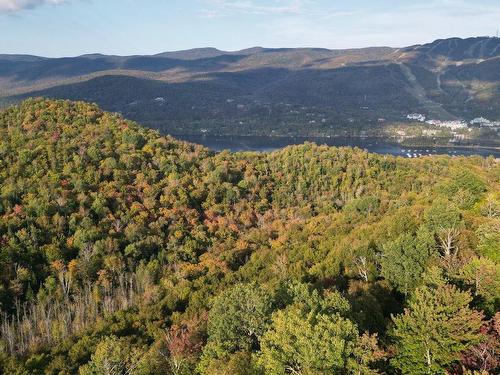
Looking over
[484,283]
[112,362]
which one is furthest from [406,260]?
[112,362]

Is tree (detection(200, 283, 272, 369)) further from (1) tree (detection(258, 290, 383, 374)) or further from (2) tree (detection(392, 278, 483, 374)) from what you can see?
(2) tree (detection(392, 278, 483, 374))

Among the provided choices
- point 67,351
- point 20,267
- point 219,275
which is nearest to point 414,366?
point 67,351

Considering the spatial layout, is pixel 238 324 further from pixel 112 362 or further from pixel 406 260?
pixel 406 260

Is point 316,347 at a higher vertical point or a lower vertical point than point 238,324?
higher

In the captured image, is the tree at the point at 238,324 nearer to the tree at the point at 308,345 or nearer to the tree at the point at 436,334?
the tree at the point at 308,345

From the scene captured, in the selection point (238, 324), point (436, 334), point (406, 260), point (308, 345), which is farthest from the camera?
point (406, 260)

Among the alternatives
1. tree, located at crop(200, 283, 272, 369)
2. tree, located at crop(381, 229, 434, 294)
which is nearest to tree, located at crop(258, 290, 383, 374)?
tree, located at crop(200, 283, 272, 369)

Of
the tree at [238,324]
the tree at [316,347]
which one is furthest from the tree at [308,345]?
the tree at [238,324]
